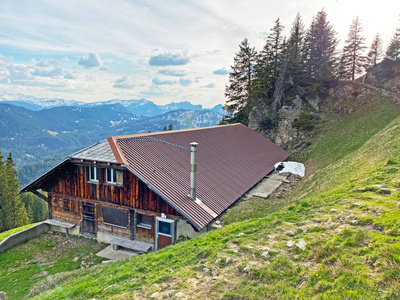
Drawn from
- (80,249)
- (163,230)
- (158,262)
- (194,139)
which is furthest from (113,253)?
(194,139)

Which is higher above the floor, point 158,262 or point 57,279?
point 158,262

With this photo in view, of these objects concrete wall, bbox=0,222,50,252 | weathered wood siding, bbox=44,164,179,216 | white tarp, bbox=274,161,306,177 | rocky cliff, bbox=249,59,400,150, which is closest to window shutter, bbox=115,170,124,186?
weathered wood siding, bbox=44,164,179,216

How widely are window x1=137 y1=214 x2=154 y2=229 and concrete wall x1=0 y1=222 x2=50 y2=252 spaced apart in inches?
353

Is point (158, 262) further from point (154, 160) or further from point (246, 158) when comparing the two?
point (246, 158)

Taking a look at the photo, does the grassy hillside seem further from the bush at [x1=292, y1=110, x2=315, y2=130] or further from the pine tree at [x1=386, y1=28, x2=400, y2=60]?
the pine tree at [x1=386, y1=28, x2=400, y2=60]

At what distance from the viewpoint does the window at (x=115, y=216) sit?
1683 cm

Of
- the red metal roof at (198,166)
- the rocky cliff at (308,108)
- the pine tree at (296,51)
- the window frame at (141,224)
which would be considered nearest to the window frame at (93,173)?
the red metal roof at (198,166)

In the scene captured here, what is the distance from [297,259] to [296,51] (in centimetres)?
4990

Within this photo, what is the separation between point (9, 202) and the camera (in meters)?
47.9

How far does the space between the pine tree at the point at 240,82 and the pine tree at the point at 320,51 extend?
11.8 meters

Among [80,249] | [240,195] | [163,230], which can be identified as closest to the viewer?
[163,230]

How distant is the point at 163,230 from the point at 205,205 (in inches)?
123

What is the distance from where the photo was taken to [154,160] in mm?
17953

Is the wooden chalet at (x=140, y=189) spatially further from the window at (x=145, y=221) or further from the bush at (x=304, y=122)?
the bush at (x=304, y=122)
